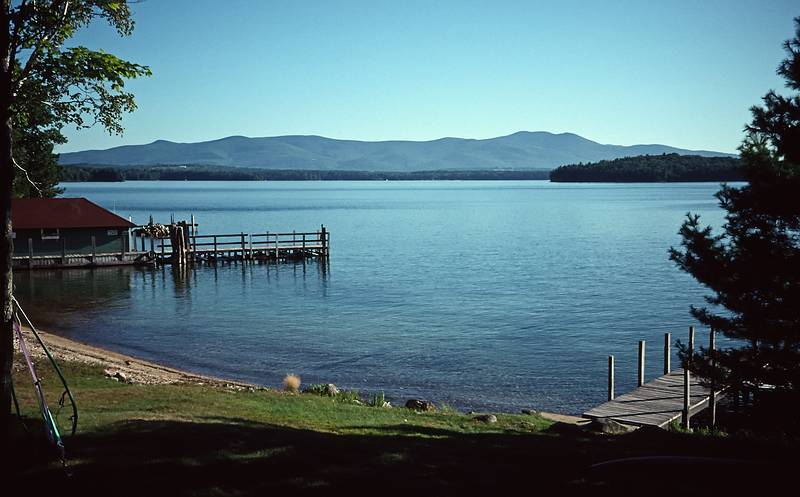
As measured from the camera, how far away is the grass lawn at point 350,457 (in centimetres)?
880

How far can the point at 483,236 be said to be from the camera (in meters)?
88.4

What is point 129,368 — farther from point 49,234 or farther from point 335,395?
point 49,234

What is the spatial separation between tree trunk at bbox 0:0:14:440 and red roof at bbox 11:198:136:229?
45.1 meters

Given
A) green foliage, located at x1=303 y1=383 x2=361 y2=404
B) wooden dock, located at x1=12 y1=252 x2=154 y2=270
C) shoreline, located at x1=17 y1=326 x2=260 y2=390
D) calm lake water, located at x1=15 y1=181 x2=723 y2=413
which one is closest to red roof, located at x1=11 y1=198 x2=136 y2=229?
wooden dock, located at x1=12 y1=252 x2=154 y2=270

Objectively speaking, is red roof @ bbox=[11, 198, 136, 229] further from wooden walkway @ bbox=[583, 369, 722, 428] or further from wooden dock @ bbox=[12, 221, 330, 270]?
wooden walkway @ bbox=[583, 369, 722, 428]

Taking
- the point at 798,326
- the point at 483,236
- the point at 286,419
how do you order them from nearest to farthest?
the point at 798,326 < the point at 286,419 < the point at 483,236

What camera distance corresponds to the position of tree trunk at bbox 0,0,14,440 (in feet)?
32.6

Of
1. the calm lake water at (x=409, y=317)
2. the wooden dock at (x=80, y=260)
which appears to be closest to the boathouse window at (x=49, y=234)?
the wooden dock at (x=80, y=260)

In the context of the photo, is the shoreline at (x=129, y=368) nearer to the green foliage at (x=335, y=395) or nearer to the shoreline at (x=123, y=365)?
the shoreline at (x=123, y=365)

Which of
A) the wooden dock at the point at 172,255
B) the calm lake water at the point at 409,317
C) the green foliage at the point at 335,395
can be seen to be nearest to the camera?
the green foliage at the point at 335,395

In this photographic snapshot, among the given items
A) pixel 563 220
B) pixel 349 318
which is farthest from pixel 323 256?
pixel 563 220

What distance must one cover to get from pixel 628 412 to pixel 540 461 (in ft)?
28.4

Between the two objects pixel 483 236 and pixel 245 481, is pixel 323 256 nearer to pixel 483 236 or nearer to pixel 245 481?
pixel 483 236

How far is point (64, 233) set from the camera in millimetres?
52969
